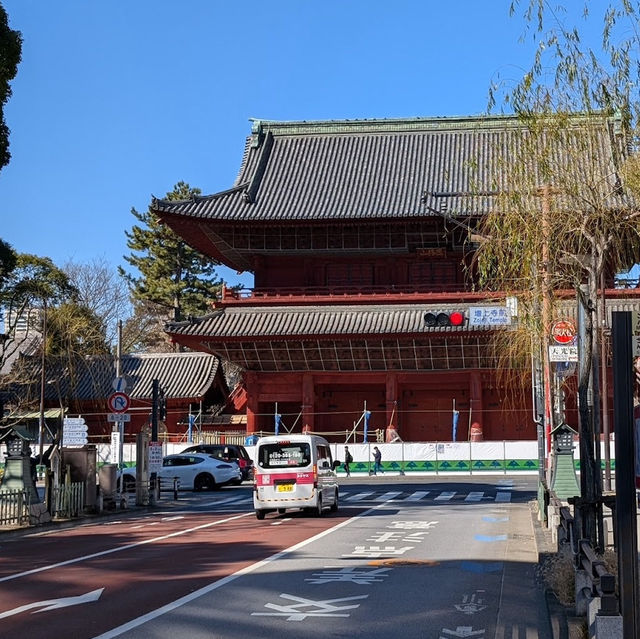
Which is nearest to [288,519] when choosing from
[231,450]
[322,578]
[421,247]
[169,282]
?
[322,578]

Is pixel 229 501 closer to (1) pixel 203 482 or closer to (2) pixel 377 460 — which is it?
(1) pixel 203 482

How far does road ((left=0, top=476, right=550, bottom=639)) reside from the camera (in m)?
9.66

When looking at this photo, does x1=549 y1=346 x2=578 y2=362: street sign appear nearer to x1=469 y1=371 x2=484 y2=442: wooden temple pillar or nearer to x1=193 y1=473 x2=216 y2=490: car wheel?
x1=193 y1=473 x2=216 y2=490: car wheel

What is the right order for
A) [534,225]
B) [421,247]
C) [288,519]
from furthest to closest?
1. [421,247]
2. [288,519]
3. [534,225]

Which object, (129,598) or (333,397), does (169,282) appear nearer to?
(333,397)

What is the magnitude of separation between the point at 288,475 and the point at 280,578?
10233 millimetres

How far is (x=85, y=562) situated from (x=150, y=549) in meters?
1.99

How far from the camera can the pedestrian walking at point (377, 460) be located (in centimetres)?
4441

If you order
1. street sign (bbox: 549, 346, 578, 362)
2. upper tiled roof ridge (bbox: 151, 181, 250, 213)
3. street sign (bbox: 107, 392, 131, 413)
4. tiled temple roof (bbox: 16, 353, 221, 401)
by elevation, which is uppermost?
upper tiled roof ridge (bbox: 151, 181, 250, 213)

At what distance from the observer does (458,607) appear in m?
10.7

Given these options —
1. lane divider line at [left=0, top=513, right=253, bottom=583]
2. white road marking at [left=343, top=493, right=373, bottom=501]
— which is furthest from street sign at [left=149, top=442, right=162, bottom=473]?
lane divider line at [left=0, top=513, right=253, bottom=583]

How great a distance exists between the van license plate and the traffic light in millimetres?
24018

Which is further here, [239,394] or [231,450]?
[239,394]

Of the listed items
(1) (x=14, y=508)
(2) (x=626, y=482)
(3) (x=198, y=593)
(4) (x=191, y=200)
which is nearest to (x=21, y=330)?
(4) (x=191, y=200)
